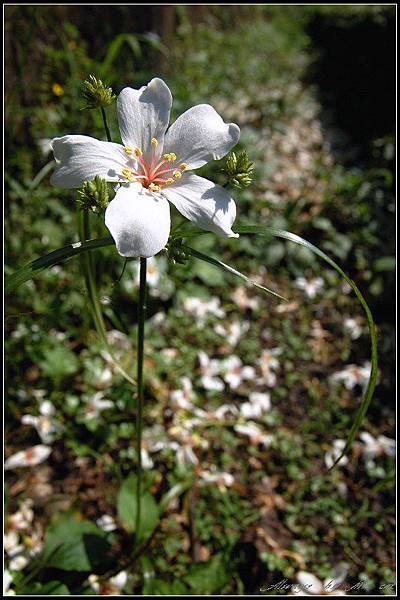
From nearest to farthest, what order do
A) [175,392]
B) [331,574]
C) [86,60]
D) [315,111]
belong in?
[331,574], [175,392], [86,60], [315,111]

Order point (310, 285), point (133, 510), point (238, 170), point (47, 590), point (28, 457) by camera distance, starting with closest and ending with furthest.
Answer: point (238, 170) → point (47, 590) → point (133, 510) → point (28, 457) → point (310, 285)

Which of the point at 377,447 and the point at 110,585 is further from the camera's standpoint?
the point at 377,447

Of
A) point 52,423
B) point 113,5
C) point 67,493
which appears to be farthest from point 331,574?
point 113,5

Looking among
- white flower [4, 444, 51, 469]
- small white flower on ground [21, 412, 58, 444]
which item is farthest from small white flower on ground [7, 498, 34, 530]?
small white flower on ground [21, 412, 58, 444]

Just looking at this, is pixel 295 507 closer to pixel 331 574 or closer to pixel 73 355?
pixel 331 574

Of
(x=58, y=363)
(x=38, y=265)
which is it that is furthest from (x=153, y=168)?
(x=58, y=363)

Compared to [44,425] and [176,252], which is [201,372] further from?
[176,252]
